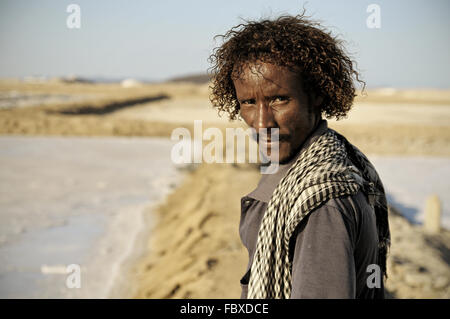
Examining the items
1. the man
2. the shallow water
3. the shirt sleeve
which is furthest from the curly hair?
the shallow water

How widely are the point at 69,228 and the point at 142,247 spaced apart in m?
1.05

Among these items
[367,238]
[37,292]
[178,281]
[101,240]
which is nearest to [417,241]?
[178,281]

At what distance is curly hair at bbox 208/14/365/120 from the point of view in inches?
50.7

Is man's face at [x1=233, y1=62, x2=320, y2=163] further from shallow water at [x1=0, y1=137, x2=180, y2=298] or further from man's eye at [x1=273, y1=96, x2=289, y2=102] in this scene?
shallow water at [x1=0, y1=137, x2=180, y2=298]

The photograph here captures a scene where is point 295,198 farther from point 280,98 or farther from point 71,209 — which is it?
point 71,209

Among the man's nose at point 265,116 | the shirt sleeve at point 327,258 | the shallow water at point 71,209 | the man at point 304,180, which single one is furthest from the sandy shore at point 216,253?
the shirt sleeve at point 327,258

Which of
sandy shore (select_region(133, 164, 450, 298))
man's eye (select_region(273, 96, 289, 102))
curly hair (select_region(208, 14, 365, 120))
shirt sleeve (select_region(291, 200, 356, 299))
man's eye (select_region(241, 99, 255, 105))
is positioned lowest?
sandy shore (select_region(133, 164, 450, 298))

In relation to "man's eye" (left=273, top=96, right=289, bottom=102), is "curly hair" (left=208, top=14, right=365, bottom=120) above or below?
above

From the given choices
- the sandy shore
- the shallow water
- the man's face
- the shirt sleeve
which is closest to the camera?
the shirt sleeve

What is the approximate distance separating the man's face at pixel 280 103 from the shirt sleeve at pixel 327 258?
333 millimetres

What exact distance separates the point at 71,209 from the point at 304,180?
5.89 meters

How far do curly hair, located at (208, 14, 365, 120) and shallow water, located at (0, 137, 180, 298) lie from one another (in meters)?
3.38

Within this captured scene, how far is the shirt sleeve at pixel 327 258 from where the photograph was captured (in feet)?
3.23
